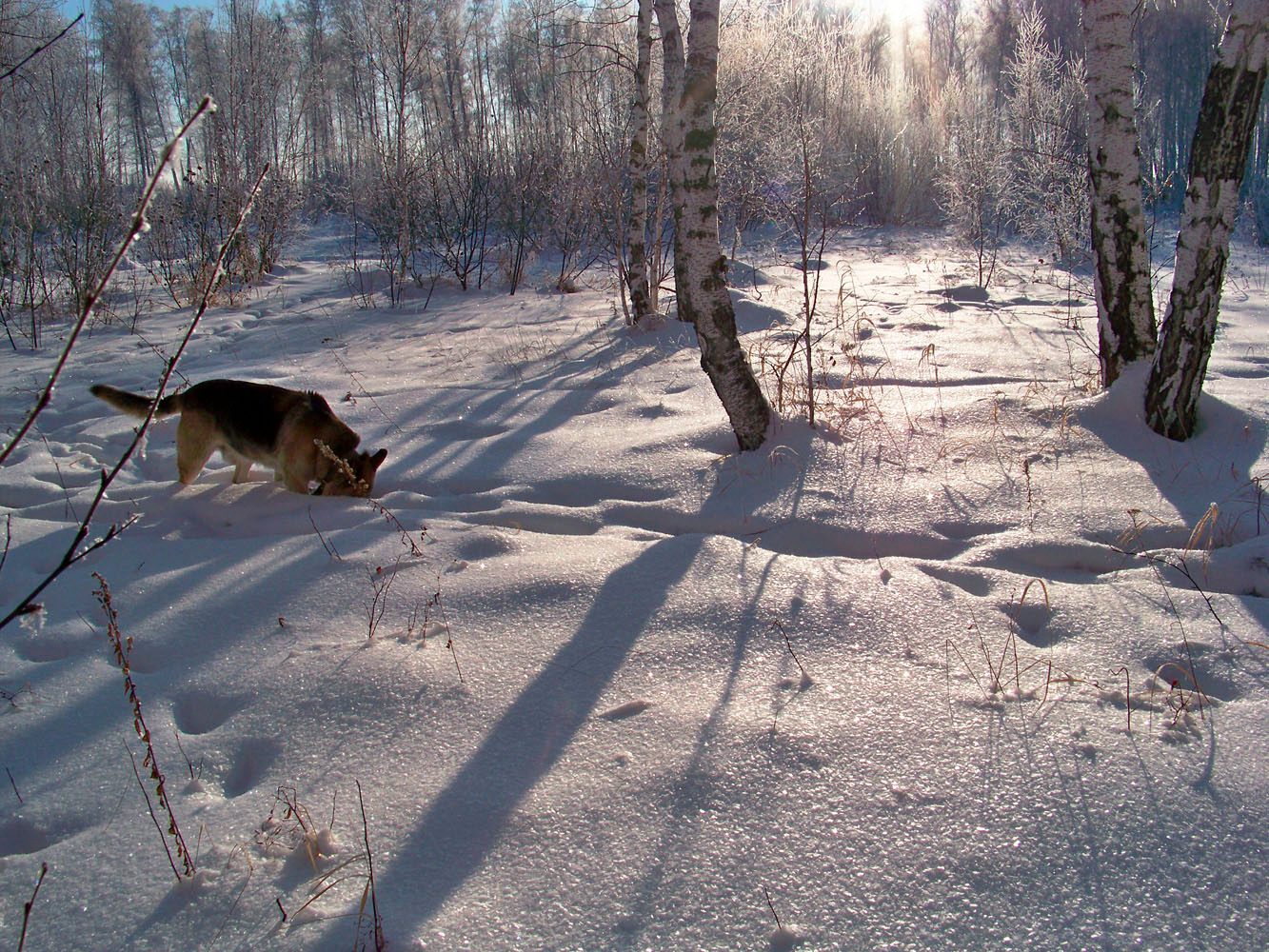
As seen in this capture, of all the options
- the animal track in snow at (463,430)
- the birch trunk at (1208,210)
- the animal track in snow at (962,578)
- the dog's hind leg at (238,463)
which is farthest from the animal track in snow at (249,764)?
the birch trunk at (1208,210)

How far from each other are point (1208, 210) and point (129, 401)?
508 cm

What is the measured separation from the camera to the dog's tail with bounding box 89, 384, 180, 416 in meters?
3.62

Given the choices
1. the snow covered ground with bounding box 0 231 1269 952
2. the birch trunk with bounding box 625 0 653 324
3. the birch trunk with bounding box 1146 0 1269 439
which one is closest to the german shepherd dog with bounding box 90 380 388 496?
the snow covered ground with bounding box 0 231 1269 952

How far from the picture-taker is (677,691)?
206 centimetres

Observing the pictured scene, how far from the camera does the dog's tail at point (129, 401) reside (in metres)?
3.62

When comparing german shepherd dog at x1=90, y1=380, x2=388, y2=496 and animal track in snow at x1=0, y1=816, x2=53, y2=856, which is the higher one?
german shepherd dog at x1=90, y1=380, x2=388, y2=496

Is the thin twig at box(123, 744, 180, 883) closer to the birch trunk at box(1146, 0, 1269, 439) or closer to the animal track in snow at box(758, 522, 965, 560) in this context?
the animal track in snow at box(758, 522, 965, 560)

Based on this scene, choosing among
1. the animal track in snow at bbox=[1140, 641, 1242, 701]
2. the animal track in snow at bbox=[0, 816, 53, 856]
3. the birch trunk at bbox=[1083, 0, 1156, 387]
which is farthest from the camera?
the birch trunk at bbox=[1083, 0, 1156, 387]

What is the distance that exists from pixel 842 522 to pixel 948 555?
43 centimetres

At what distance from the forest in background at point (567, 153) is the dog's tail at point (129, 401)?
1679 millimetres

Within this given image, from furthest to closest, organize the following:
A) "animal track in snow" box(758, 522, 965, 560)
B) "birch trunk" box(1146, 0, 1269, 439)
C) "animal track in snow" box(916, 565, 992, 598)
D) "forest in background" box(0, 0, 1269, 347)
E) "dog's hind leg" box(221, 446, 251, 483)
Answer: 1. "forest in background" box(0, 0, 1269, 347)
2. "dog's hind leg" box(221, 446, 251, 483)
3. "birch trunk" box(1146, 0, 1269, 439)
4. "animal track in snow" box(758, 522, 965, 560)
5. "animal track in snow" box(916, 565, 992, 598)

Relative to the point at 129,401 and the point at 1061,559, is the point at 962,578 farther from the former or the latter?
the point at 129,401

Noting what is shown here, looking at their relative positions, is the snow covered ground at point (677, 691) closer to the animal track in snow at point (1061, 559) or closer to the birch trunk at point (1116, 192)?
the animal track in snow at point (1061, 559)

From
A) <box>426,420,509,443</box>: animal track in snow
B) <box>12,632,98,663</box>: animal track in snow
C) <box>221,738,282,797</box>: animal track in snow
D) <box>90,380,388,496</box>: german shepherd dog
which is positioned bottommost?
<box>221,738,282,797</box>: animal track in snow
